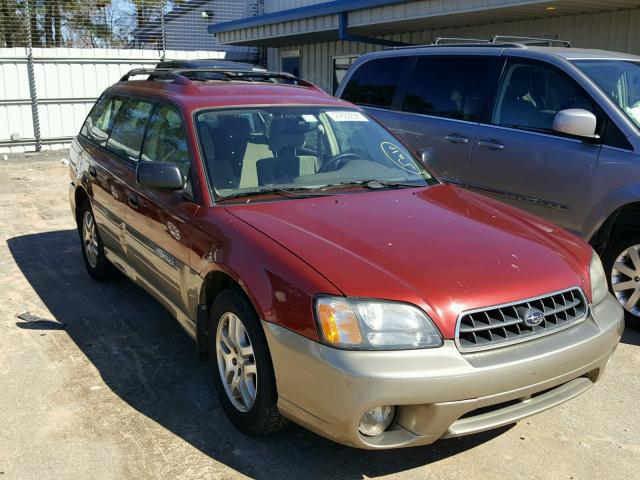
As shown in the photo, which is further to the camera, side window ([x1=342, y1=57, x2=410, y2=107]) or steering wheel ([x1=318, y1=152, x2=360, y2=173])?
side window ([x1=342, y1=57, x2=410, y2=107])

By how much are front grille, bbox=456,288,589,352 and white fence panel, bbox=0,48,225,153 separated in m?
14.5

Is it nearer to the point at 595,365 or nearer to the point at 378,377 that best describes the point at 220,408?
the point at 378,377

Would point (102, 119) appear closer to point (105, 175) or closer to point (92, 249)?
point (105, 175)

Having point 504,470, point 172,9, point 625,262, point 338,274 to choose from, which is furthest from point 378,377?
point 172,9

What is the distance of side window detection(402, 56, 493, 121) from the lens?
5836mm

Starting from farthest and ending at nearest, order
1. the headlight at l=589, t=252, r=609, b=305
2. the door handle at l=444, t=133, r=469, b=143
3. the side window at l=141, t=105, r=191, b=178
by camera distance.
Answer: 1. the door handle at l=444, t=133, r=469, b=143
2. the side window at l=141, t=105, r=191, b=178
3. the headlight at l=589, t=252, r=609, b=305

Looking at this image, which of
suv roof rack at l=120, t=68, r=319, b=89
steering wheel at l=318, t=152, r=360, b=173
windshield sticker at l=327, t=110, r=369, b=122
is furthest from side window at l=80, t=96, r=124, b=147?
steering wheel at l=318, t=152, r=360, b=173

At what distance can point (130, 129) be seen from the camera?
4.79 m

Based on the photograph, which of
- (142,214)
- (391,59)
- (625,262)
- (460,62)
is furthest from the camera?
(391,59)

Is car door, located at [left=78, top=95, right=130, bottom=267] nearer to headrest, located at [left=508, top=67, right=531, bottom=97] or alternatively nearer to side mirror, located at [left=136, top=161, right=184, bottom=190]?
side mirror, located at [left=136, top=161, right=184, bottom=190]

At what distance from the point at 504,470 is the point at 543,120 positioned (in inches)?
128

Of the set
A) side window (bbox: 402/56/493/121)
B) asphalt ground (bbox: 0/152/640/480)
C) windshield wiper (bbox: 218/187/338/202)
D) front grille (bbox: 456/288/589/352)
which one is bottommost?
asphalt ground (bbox: 0/152/640/480)

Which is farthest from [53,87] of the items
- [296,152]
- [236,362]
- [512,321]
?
[512,321]

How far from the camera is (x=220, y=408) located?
3.56 metres
